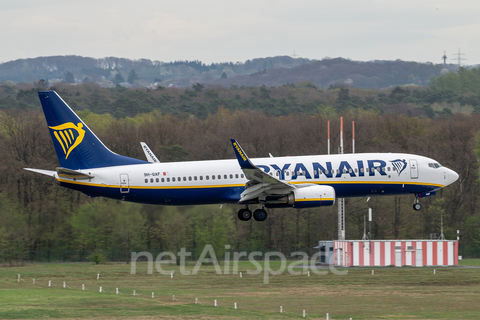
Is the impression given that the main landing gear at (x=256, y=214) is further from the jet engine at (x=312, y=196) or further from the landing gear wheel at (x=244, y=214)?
the jet engine at (x=312, y=196)

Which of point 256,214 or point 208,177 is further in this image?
point 256,214

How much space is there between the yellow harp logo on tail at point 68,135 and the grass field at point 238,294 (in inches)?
513

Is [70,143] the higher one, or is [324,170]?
[70,143]

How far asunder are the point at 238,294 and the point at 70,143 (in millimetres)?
23979

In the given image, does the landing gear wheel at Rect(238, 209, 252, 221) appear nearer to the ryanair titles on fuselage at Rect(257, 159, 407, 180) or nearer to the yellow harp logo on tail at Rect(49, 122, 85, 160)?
the ryanair titles on fuselage at Rect(257, 159, 407, 180)

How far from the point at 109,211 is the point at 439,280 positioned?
36985mm

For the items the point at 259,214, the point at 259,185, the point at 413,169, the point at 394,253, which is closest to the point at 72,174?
the point at 259,185

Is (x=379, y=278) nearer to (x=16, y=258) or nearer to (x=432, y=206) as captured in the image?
(x=432, y=206)

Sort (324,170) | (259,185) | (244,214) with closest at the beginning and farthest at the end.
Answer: (259,185) < (324,170) < (244,214)

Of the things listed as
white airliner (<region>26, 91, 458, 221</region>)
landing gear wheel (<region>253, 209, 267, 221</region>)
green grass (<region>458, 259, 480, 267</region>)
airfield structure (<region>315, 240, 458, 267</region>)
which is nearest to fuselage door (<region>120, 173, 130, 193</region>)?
white airliner (<region>26, 91, 458, 221</region>)

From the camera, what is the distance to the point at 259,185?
175ft

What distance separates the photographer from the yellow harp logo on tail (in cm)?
5528

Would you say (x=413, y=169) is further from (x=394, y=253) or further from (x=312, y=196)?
(x=394, y=253)

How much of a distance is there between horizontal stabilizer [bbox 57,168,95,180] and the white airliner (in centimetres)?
7
